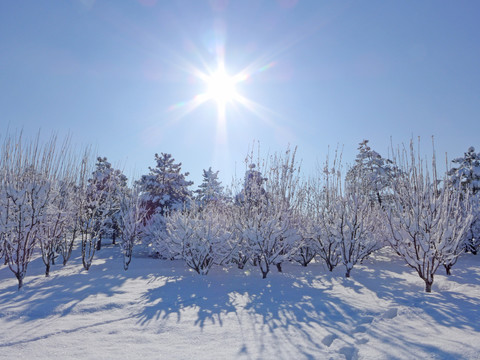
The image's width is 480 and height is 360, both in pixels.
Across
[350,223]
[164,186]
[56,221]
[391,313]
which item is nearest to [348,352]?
[391,313]

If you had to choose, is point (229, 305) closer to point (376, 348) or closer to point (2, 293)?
point (376, 348)

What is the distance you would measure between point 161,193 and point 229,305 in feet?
59.6

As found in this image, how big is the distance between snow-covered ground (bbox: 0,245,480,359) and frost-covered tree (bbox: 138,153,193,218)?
13780 mm

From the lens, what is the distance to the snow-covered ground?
341cm

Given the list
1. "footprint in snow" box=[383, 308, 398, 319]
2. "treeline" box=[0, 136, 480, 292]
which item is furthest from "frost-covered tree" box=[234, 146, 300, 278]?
"footprint in snow" box=[383, 308, 398, 319]

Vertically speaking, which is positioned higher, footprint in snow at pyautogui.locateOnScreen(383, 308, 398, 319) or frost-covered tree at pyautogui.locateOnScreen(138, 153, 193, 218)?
frost-covered tree at pyautogui.locateOnScreen(138, 153, 193, 218)

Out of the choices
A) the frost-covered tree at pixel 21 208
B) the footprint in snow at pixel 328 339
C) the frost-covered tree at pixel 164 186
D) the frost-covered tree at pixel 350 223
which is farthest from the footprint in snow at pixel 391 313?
the frost-covered tree at pixel 164 186

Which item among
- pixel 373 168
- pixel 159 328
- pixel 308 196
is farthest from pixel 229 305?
pixel 373 168

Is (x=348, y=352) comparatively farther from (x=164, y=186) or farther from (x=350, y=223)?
(x=164, y=186)

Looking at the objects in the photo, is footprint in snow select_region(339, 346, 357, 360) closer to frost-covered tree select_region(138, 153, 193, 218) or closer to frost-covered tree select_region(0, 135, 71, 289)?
frost-covered tree select_region(0, 135, 71, 289)

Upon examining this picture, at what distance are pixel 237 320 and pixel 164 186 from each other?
18860mm

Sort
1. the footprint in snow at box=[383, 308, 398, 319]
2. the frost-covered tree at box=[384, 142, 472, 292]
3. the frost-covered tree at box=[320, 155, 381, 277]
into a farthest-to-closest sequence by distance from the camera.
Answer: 1. the frost-covered tree at box=[320, 155, 381, 277]
2. the frost-covered tree at box=[384, 142, 472, 292]
3. the footprint in snow at box=[383, 308, 398, 319]

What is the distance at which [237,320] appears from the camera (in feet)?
15.4

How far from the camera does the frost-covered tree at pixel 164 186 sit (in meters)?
21.9
